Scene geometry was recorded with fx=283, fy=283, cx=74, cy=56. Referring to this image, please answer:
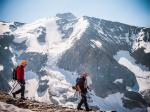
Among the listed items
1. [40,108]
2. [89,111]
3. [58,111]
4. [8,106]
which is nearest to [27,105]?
[40,108]

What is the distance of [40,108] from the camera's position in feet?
53.0

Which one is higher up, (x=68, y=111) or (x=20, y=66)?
(x=20, y=66)

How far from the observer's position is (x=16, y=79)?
1828 centimetres

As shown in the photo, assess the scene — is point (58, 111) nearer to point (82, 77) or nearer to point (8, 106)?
point (82, 77)

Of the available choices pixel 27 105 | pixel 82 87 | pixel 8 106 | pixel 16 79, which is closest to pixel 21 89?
pixel 16 79

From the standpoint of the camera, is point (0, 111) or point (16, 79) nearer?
point (0, 111)

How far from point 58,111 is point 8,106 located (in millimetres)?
6038

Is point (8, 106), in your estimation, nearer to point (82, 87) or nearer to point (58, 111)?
point (58, 111)

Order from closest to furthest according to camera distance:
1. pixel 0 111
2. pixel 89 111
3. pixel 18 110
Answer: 1. pixel 0 111
2. pixel 18 110
3. pixel 89 111

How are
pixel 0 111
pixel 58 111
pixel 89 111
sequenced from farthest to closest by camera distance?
pixel 89 111
pixel 58 111
pixel 0 111

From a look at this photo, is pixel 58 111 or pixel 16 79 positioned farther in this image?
pixel 16 79

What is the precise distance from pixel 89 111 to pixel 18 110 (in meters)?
8.98

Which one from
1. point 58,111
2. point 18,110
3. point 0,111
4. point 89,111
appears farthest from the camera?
point 89,111

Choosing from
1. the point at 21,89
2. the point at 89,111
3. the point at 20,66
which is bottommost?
the point at 89,111
